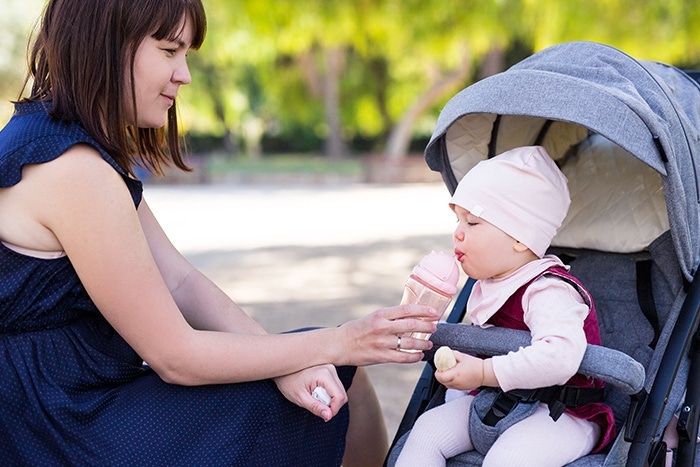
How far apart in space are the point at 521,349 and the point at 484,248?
30 centimetres

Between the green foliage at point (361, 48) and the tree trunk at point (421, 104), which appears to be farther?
the tree trunk at point (421, 104)

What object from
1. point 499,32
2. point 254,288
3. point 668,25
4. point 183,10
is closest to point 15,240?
point 183,10

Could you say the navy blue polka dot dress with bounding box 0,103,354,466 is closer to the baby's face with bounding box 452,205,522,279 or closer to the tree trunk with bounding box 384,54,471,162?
the baby's face with bounding box 452,205,522,279

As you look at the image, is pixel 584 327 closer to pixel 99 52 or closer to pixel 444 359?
pixel 444 359

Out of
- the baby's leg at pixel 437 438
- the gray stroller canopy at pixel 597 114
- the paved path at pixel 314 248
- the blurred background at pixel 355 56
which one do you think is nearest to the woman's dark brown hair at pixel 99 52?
the gray stroller canopy at pixel 597 114

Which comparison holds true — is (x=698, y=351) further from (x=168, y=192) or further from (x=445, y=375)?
(x=168, y=192)

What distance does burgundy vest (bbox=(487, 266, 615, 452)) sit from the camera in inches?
78.2

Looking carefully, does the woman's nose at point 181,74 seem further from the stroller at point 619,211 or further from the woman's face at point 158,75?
the stroller at point 619,211

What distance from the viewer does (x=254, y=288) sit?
21.6 ft

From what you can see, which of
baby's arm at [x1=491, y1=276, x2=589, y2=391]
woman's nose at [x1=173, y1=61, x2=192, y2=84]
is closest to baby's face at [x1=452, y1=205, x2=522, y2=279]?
baby's arm at [x1=491, y1=276, x2=589, y2=391]

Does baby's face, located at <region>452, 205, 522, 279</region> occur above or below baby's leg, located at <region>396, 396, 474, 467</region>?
above

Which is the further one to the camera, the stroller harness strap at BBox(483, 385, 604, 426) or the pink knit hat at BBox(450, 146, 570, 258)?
the pink knit hat at BBox(450, 146, 570, 258)

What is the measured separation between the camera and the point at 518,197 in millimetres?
2070

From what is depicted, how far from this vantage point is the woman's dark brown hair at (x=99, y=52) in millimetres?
1803
